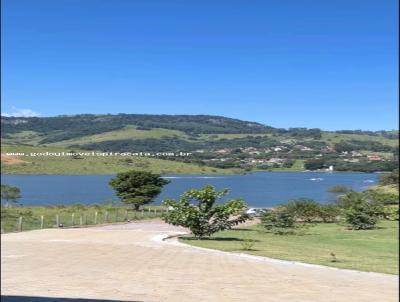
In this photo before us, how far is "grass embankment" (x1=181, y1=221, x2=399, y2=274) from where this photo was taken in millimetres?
12805

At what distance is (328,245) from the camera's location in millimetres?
18016

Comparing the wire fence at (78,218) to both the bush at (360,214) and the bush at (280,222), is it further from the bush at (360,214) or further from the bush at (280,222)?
the bush at (360,214)

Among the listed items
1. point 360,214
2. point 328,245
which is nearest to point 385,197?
point 360,214

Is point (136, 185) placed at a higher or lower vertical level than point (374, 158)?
lower

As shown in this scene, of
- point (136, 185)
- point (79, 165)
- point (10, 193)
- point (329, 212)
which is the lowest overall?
point (329, 212)

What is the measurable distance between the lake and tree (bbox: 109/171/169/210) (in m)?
0.17

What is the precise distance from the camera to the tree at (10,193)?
29.0 ft

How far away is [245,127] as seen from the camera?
12484 mm

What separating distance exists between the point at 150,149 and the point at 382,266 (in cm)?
555

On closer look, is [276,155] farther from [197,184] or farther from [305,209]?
[305,209]

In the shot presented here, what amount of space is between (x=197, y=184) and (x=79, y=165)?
4344 millimetres

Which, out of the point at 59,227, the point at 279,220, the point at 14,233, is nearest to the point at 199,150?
the point at 14,233

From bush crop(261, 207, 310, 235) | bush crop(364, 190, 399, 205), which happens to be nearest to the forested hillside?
bush crop(261, 207, 310, 235)

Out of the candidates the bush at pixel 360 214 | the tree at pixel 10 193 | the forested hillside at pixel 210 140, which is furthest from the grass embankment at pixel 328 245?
the tree at pixel 10 193
